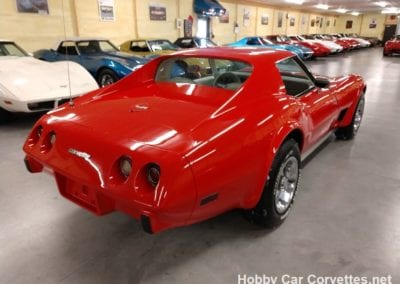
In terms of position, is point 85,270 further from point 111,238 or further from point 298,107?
point 298,107

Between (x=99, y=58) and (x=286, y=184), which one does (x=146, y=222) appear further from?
(x=99, y=58)

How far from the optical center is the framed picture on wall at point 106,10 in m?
10.8

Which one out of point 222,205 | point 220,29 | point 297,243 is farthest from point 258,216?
point 220,29

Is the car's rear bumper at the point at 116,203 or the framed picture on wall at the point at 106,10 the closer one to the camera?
the car's rear bumper at the point at 116,203

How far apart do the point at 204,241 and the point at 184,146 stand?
0.88m

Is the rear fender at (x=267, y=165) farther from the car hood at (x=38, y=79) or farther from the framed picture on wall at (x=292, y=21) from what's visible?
the framed picture on wall at (x=292, y=21)

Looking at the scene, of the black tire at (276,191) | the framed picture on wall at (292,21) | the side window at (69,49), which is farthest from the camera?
the framed picture on wall at (292,21)

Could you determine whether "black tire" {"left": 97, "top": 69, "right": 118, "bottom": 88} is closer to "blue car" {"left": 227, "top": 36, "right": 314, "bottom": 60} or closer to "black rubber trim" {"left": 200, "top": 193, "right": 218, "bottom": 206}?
"black rubber trim" {"left": 200, "top": 193, "right": 218, "bottom": 206}

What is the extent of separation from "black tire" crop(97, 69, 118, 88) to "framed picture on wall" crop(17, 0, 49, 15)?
13.6 ft

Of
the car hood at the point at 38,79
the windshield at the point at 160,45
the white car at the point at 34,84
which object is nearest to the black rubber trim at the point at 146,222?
the white car at the point at 34,84

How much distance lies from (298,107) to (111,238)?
1654 mm

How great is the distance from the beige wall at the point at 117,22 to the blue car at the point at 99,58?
85 centimetres

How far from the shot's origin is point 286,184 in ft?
7.64

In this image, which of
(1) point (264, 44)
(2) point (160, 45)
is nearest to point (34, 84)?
(2) point (160, 45)
